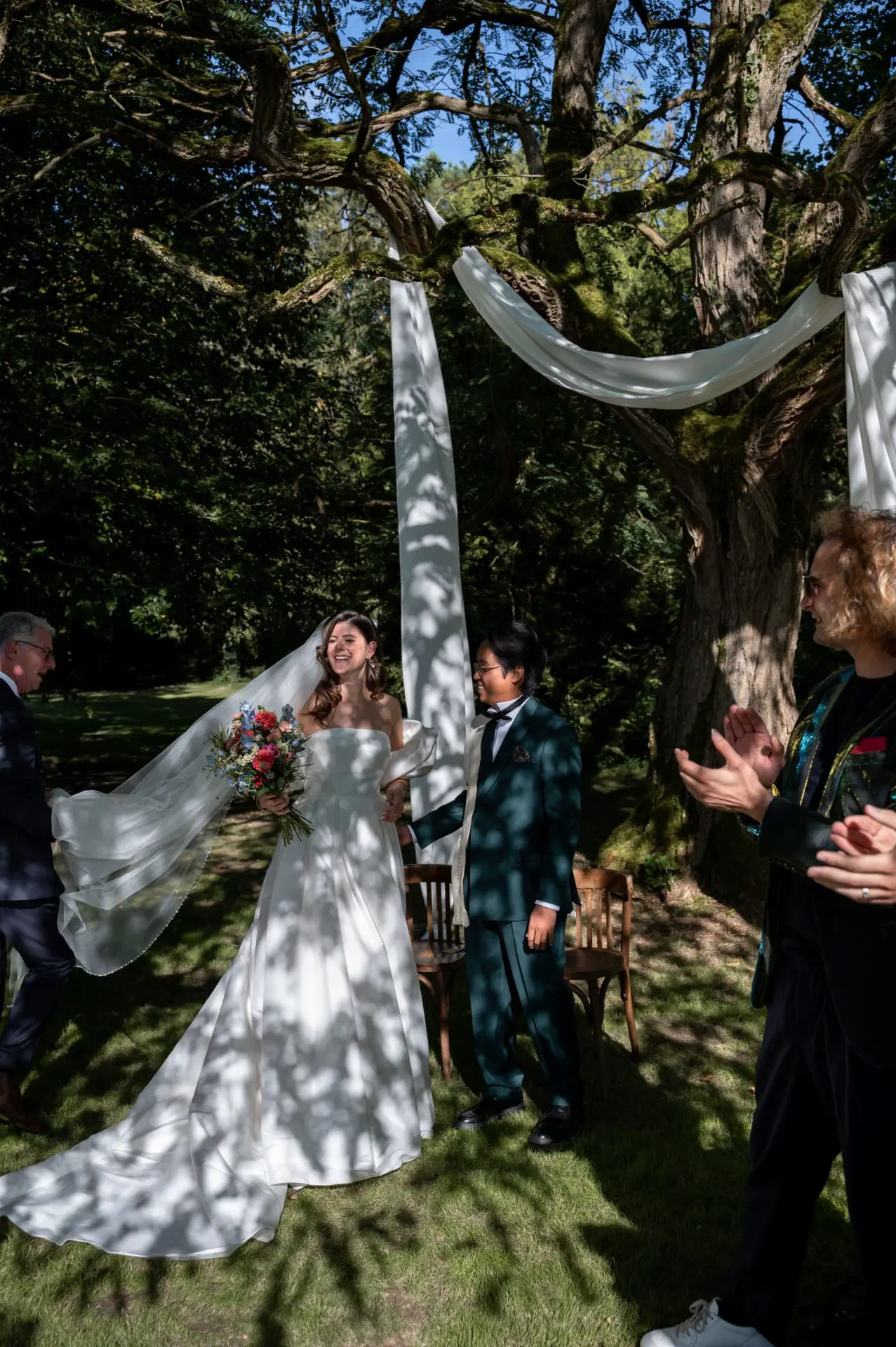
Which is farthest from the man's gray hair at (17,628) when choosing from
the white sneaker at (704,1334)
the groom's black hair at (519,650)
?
the white sneaker at (704,1334)

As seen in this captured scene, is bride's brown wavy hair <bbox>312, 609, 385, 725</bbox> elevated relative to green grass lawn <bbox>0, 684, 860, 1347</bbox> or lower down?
elevated

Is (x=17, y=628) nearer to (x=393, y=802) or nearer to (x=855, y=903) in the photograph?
(x=393, y=802)

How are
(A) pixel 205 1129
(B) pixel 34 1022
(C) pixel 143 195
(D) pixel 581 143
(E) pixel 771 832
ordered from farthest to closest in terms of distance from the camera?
→ (C) pixel 143 195
(D) pixel 581 143
(B) pixel 34 1022
(A) pixel 205 1129
(E) pixel 771 832

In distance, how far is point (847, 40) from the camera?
9.92 metres

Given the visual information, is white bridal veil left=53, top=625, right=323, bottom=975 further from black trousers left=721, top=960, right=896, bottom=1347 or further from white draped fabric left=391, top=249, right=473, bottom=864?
black trousers left=721, top=960, right=896, bottom=1347

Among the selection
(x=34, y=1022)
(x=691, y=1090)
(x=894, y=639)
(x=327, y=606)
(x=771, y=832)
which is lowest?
(x=691, y=1090)

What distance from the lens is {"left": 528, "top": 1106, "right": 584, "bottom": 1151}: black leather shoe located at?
177 inches

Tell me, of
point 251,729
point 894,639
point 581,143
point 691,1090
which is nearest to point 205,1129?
point 251,729

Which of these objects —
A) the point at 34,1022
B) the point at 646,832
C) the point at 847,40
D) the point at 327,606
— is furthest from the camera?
the point at 327,606

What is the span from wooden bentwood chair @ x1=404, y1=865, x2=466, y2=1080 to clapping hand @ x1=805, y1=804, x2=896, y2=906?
2.80m

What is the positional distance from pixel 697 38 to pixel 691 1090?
919 cm

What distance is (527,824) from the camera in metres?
4.62

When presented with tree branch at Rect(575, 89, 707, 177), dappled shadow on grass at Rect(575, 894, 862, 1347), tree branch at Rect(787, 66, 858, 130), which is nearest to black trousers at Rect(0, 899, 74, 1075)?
dappled shadow on grass at Rect(575, 894, 862, 1347)

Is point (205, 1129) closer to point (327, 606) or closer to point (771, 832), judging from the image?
point (771, 832)
